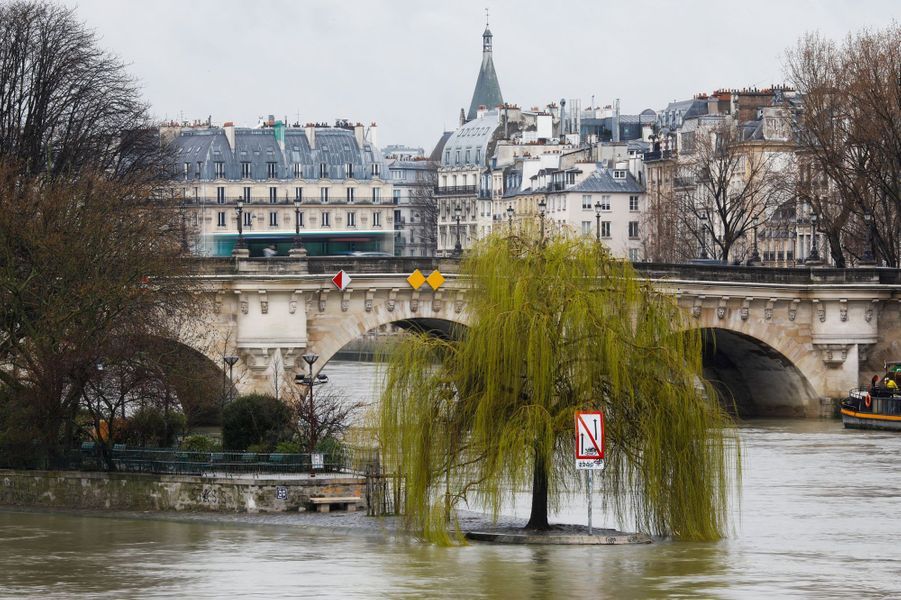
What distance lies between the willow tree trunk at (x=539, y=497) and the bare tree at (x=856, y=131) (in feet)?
124

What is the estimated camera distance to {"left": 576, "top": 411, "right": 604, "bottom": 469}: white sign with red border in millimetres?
36469

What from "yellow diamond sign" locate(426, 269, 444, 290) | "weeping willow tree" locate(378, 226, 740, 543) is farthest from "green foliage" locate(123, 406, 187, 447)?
"yellow diamond sign" locate(426, 269, 444, 290)

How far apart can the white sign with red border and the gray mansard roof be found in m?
93.3

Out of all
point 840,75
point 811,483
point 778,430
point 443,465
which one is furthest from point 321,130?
point 443,465

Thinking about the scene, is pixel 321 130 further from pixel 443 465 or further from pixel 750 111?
pixel 443 465

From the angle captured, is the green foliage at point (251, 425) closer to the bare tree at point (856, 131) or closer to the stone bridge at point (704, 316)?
the stone bridge at point (704, 316)

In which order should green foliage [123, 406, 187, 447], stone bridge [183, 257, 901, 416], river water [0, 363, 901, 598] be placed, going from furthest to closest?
stone bridge [183, 257, 901, 416]
green foliage [123, 406, 187, 447]
river water [0, 363, 901, 598]

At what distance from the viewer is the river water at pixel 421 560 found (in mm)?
33781

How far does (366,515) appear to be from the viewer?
41.6 metres

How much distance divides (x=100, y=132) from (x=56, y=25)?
3.49 m

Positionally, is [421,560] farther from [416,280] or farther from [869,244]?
[869,244]

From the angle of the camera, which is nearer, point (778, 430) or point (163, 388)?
point (163, 388)

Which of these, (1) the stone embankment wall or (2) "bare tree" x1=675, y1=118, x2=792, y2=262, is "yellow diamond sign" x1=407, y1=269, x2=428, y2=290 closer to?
(1) the stone embankment wall

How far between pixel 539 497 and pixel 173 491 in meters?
8.65
